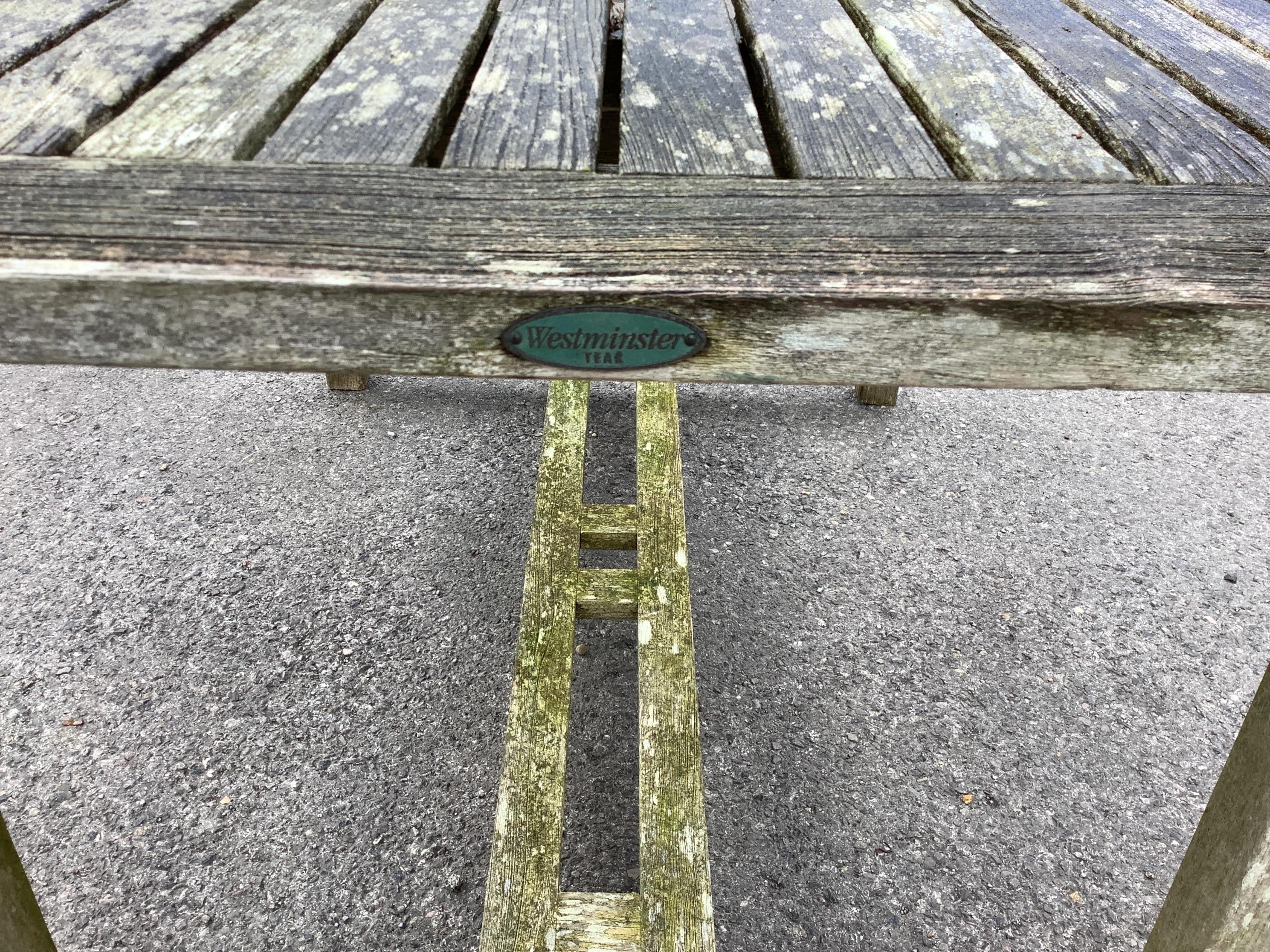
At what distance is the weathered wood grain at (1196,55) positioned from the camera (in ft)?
2.99

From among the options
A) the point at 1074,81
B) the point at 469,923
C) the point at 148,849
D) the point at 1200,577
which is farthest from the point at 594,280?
the point at 1200,577

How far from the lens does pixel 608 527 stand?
1.93m

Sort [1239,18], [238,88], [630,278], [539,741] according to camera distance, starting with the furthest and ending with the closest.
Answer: [539,741] < [1239,18] < [238,88] < [630,278]

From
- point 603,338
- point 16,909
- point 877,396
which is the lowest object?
point 877,396

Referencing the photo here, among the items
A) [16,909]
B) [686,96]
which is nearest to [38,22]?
[686,96]

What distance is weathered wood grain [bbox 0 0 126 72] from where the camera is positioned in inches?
36.3

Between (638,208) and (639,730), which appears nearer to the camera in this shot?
(638,208)

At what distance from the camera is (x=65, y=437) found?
2574mm

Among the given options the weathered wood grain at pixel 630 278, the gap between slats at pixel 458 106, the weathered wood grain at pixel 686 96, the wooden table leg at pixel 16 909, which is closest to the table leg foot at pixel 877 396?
the weathered wood grain at pixel 686 96

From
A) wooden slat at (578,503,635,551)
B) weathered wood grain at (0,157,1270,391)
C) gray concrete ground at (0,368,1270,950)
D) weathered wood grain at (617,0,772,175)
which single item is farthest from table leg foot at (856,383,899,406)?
weathered wood grain at (0,157,1270,391)

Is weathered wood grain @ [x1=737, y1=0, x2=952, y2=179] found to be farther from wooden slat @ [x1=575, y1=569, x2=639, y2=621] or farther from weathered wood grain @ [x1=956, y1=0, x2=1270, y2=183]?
wooden slat @ [x1=575, y1=569, x2=639, y2=621]

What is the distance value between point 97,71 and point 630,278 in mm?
620

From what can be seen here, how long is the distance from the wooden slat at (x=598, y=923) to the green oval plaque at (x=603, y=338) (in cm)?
90

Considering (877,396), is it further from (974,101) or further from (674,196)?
(674,196)
